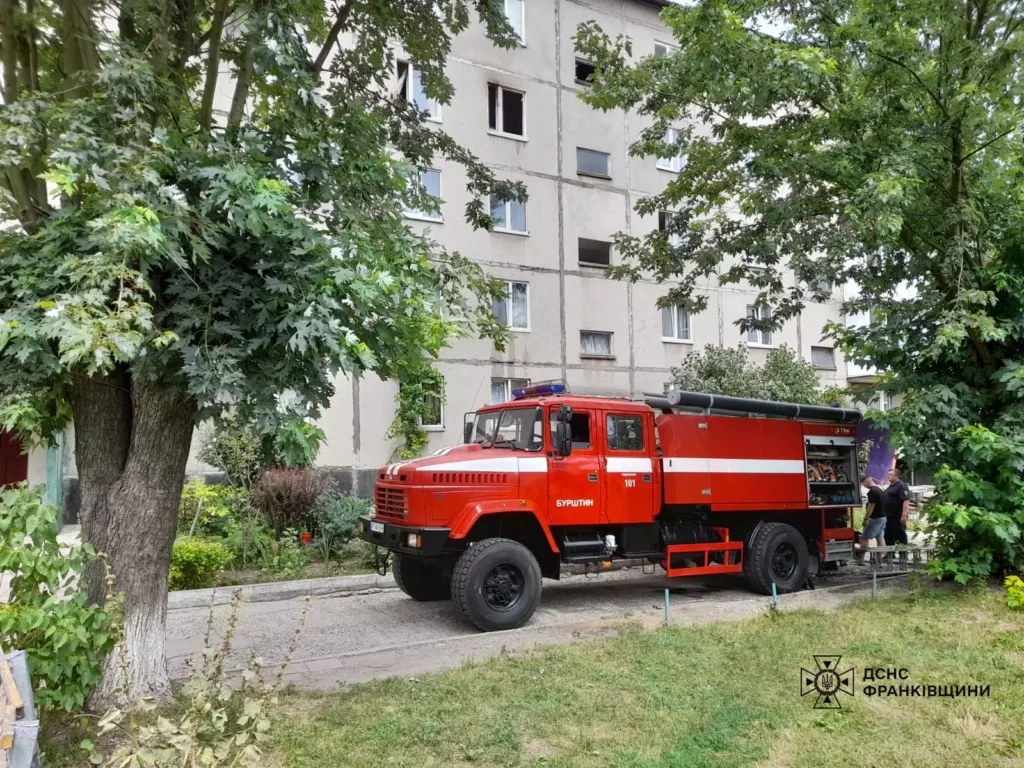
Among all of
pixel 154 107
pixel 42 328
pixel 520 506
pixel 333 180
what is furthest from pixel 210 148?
pixel 520 506

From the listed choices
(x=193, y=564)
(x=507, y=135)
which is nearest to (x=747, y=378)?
(x=507, y=135)

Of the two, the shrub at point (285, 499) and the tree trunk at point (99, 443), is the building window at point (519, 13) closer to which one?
the shrub at point (285, 499)

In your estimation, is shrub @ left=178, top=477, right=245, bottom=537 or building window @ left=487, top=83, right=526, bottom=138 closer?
shrub @ left=178, top=477, right=245, bottom=537

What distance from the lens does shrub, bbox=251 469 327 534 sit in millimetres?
12531

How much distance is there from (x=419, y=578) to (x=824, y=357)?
1971cm

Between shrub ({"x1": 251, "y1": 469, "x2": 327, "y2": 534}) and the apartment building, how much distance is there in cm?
345

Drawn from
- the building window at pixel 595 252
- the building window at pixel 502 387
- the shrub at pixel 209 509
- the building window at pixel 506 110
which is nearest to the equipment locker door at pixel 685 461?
the shrub at pixel 209 509

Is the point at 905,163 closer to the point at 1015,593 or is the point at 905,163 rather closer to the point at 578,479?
the point at 1015,593

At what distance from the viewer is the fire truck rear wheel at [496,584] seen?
782cm

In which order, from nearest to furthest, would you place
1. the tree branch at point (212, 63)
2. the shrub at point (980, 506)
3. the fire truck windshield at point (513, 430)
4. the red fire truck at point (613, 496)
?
the tree branch at point (212, 63)
the red fire truck at point (613, 496)
the shrub at point (980, 506)
the fire truck windshield at point (513, 430)

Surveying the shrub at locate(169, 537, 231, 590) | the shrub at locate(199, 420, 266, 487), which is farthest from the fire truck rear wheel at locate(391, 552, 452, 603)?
the shrub at locate(199, 420, 266, 487)

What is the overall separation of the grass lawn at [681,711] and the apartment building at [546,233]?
10980mm

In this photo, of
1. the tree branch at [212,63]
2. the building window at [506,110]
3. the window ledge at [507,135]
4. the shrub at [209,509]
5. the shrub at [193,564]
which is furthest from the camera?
the building window at [506,110]

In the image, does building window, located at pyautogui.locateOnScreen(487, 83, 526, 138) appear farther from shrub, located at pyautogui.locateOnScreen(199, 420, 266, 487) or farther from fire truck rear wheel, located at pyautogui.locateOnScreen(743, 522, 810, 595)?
fire truck rear wheel, located at pyautogui.locateOnScreen(743, 522, 810, 595)
